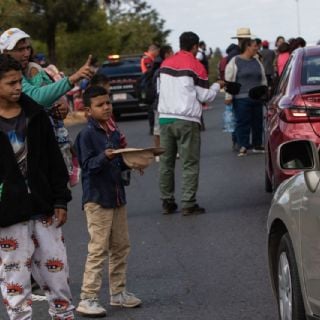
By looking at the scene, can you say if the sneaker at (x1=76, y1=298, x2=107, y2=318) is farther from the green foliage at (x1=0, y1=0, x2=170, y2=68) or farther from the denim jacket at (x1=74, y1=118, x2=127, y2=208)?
the green foliage at (x1=0, y1=0, x2=170, y2=68)

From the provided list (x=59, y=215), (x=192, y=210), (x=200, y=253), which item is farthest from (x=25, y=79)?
(x=192, y=210)

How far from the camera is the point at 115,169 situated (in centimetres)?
645

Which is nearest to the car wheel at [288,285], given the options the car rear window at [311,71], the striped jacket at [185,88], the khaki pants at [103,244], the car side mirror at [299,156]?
the car side mirror at [299,156]

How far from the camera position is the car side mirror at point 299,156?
493 cm

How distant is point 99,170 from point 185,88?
12.4 feet

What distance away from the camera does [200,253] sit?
8414 millimetres

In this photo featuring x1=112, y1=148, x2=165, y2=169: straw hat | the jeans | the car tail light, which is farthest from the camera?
the jeans

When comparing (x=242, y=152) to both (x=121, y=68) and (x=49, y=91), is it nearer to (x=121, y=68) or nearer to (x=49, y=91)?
(x=49, y=91)

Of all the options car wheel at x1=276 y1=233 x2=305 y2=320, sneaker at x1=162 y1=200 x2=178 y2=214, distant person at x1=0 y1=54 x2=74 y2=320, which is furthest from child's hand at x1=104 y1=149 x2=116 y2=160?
sneaker at x1=162 y1=200 x2=178 y2=214

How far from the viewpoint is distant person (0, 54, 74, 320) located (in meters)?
5.11

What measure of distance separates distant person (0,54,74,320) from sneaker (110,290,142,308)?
1.35m

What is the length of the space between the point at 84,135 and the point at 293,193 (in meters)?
1.79

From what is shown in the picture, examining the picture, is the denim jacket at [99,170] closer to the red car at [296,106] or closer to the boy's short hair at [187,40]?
the red car at [296,106]

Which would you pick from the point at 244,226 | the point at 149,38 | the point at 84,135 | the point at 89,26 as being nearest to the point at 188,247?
the point at 244,226
